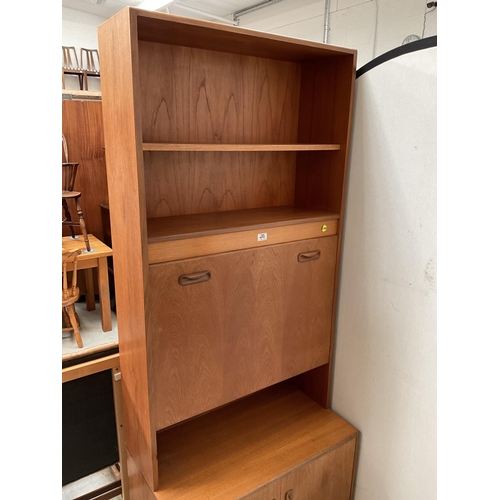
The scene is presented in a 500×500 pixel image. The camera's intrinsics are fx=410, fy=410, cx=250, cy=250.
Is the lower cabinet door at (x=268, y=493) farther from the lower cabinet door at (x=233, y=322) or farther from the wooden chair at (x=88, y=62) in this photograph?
the wooden chair at (x=88, y=62)

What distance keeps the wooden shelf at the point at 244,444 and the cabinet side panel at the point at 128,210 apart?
0.13 metres

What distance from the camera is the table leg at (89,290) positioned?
8.00 feet

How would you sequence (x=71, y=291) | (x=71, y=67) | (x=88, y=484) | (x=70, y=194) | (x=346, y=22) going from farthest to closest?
(x=71, y=67) < (x=346, y=22) < (x=88, y=484) < (x=70, y=194) < (x=71, y=291)

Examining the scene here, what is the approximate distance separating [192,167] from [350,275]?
764mm

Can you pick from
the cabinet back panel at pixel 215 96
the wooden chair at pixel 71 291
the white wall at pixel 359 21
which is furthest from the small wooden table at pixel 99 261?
the white wall at pixel 359 21

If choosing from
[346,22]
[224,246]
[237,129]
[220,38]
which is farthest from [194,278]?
[346,22]

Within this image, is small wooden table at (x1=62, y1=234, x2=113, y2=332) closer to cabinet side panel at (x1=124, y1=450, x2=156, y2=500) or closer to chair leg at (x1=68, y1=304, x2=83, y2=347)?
chair leg at (x1=68, y1=304, x2=83, y2=347)

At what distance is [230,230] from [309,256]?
0.38m

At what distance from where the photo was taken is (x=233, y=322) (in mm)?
1467

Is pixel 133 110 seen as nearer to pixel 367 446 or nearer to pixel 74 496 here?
pixel 367 446

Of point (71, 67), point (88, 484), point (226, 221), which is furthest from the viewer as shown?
point (71, 67)

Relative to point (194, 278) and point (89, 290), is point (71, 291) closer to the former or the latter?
point (89, 290)
